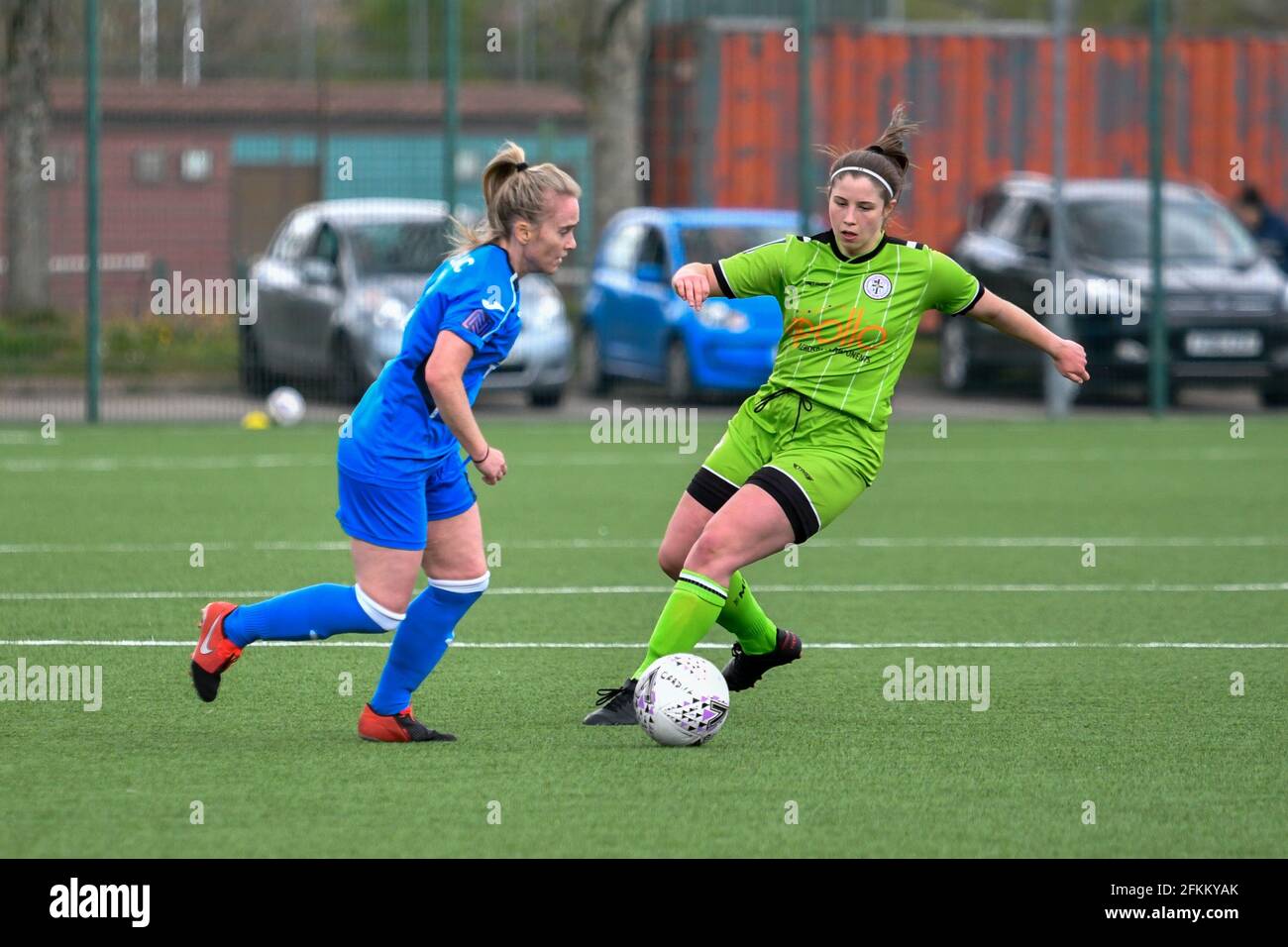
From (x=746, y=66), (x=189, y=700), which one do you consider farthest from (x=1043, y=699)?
(x=746, y=66)

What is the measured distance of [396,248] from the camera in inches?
762

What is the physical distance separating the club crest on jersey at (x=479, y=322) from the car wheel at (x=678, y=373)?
13408 millimetres

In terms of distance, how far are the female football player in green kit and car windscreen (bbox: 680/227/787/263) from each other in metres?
13.4

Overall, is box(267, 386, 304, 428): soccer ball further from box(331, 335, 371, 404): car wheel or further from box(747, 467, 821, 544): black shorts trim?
box(747, 467, 821, 544): black shorts trim

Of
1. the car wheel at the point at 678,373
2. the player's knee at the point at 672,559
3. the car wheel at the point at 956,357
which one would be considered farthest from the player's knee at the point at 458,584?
the car wheel at the point at 956,357

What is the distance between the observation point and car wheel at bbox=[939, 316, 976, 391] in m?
21.7

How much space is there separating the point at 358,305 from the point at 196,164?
141 inches

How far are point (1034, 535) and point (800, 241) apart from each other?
218 inches

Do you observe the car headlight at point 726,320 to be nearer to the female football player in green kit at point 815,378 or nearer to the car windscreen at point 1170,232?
the car windscreen at point 1170,232

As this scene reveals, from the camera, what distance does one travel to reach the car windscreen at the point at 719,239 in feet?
67.1

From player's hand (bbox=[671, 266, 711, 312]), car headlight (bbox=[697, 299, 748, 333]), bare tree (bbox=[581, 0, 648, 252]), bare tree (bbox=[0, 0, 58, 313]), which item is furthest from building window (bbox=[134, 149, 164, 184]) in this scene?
player's hand (bbox=[671, 266, 711, 312])

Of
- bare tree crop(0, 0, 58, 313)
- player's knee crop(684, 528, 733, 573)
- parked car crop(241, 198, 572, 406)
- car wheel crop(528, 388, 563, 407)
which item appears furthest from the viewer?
bare tree crop(0, 0, 58, 313)

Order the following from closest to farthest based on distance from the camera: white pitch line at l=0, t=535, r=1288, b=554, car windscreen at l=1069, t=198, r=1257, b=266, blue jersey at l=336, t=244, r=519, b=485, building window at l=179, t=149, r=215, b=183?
1. blue jersey at l=336, t=244, r=519, b=485
2. white pitch line at l=0, t=535, r=1288, b=554
3. car windscreen at l=1069, t=198, r=1257, b=266
4. building window at l=179, t=149, r=215, b=183

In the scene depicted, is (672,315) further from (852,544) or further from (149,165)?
(852,544)
